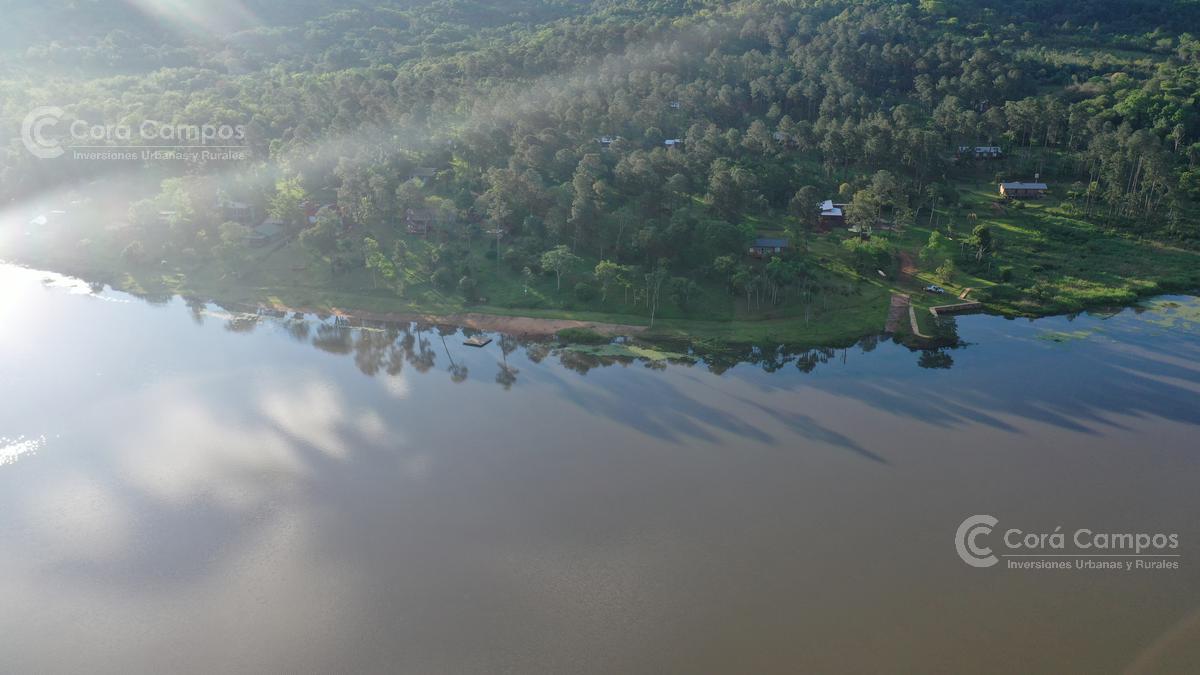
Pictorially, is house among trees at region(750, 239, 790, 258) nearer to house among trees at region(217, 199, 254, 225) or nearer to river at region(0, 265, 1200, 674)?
river at region(0, 265, 1200, 674)

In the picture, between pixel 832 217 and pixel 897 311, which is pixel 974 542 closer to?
pixel 897 311

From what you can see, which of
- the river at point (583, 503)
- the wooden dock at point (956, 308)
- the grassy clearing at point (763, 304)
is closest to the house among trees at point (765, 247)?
the grassy clearing at point (763, 304)

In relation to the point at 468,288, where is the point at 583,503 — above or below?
below

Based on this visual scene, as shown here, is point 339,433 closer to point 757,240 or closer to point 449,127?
point 757,240

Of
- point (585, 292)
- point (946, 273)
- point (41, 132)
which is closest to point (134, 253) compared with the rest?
point (41, 132)

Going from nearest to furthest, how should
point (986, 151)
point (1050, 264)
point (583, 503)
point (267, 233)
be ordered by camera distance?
1. point (583, 503)
2. point (1050, 264)
3. point (267, 233)
4. point (986, 151)

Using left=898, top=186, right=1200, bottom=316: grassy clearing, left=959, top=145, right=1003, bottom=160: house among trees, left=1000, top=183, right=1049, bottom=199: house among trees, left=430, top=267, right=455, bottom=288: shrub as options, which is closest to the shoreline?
left=898, top=186, right=1200, bottom=316: grassy clearing
